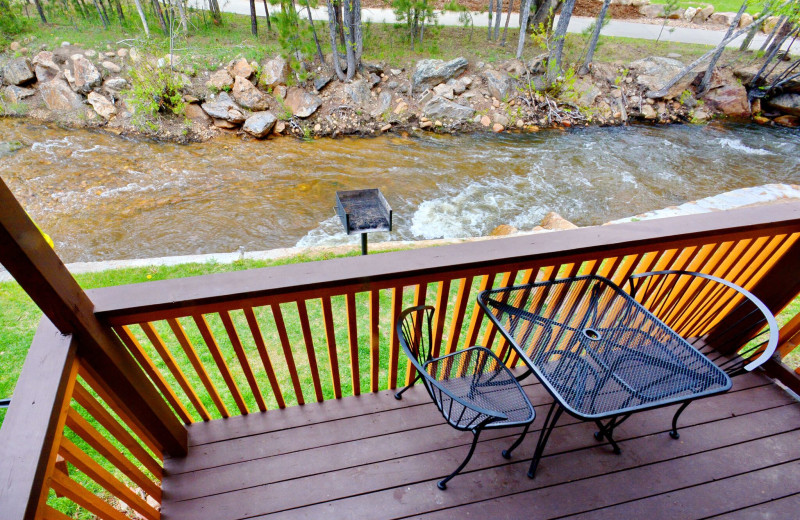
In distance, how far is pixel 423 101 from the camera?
375 inches

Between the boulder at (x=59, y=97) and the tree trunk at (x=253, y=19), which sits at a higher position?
the tree trunk at (x=253, y=19)

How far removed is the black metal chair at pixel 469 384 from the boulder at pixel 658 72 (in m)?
11.4

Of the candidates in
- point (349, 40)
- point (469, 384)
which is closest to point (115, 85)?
point (349, 40)

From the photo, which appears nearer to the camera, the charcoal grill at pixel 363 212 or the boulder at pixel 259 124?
the charcoal grill at pixel 363 212

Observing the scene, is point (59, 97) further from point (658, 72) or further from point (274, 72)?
point (658, 72)

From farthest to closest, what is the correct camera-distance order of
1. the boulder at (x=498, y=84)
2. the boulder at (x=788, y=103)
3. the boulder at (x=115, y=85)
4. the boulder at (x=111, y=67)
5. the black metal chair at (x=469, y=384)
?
the boulder at (x=788, y=103), the boulder at (x=498, y=84), the boulder at (x=111, y=67), the boulder at (x=115, y=85), the black metal chair at (x=469, y=384)

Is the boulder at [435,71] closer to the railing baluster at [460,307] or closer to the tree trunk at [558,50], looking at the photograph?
the tree trunk at [558,50]

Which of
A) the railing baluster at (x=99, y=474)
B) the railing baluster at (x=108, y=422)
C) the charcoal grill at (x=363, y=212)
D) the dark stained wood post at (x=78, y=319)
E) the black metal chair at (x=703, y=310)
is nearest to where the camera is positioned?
the dark stained wood post at (x=78, y=319)

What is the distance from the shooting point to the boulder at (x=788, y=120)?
10.00 meters

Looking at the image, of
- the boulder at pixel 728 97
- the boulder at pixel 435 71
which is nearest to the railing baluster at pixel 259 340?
the boulder at pixel 435 71

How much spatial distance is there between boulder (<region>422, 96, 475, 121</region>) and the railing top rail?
26.6 feet

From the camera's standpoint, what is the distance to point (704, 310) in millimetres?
2225

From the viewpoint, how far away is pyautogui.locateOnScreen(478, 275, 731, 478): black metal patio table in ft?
4.89

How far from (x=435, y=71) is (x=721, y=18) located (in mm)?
11770
